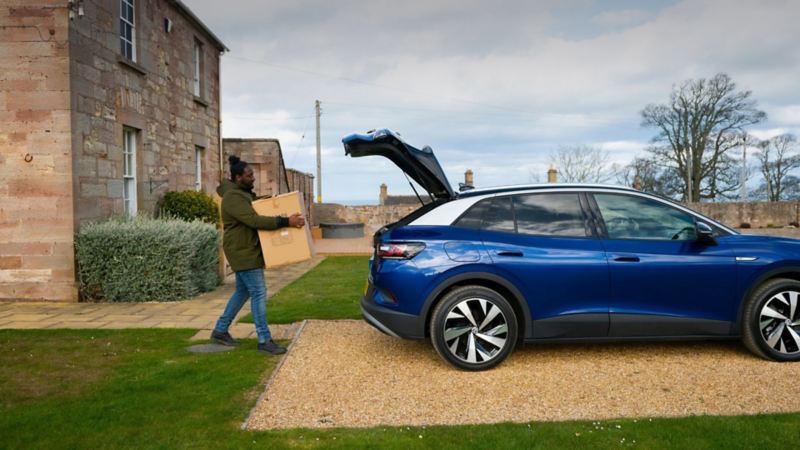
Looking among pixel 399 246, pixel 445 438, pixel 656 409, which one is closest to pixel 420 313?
pixel 399 246

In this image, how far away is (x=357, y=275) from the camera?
13.4 metres

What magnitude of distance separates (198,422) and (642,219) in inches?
167

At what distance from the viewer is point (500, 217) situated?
18.7 ft

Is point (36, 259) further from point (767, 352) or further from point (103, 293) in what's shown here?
point (767, 352)

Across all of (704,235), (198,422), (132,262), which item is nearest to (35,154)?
(132,262)

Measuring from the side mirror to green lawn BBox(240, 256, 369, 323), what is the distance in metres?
4.36

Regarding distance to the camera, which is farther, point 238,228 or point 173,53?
point 173,53

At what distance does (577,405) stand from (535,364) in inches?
42.3

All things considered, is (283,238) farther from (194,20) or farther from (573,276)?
(194,20)

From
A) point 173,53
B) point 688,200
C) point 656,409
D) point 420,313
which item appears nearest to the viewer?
point 656,409

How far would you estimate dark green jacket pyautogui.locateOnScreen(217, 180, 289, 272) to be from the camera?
19.9ft

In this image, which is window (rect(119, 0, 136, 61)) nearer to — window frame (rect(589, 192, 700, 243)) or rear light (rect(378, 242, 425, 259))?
rear light (rect(378, 242, 425, 259))

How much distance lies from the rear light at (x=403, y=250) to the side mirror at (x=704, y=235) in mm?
2516

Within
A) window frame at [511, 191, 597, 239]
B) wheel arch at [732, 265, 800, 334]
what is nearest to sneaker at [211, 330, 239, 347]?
window frame at [511, 191, 597, 239]
